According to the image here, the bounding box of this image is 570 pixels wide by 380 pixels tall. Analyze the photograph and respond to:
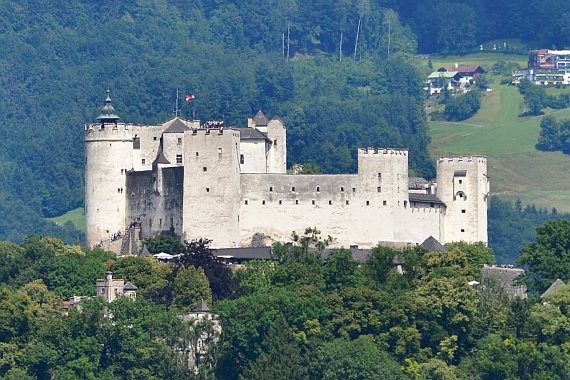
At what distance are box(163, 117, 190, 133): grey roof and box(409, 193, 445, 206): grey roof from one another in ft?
30.4

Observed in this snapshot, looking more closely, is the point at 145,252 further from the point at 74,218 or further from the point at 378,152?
the point at 74,218

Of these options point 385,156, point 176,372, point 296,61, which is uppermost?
point 296,61

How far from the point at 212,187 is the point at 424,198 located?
8.33 metres

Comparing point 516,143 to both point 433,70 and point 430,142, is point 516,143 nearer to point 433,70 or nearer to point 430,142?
point 430,142

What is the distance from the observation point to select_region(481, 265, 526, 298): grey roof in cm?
8494

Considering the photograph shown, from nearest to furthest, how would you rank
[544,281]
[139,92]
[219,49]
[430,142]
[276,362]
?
[276,362], [544,281], [430,142], [139,92], [219,49]

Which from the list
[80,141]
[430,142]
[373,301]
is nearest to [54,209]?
[80,141]

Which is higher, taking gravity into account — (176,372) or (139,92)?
(139,92)

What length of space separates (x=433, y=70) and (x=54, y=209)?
151ft

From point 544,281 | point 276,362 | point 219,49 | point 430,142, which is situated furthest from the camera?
point 219,49

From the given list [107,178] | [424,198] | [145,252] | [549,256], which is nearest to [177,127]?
[107,178]

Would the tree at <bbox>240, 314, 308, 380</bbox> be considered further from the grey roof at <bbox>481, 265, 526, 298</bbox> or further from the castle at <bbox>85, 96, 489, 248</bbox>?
the castle at <bbox>85, 96, 489, 248</bbox>

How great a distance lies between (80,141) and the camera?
167 meters

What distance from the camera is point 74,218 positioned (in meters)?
158
